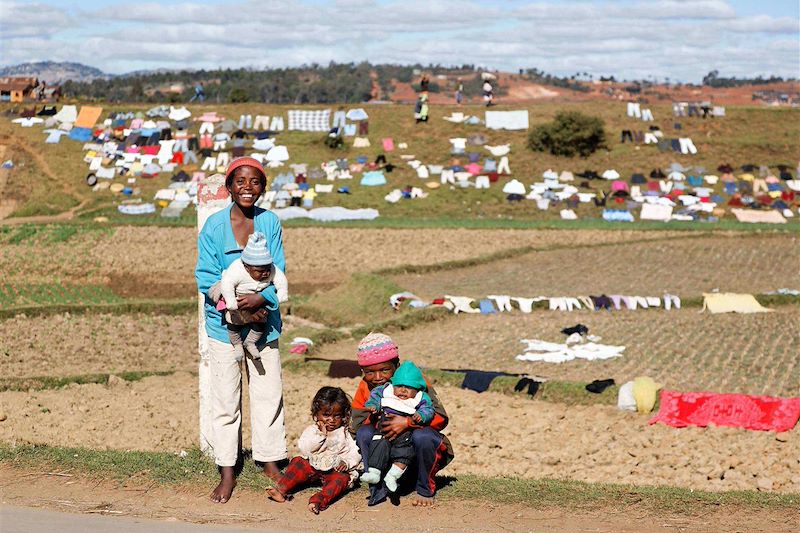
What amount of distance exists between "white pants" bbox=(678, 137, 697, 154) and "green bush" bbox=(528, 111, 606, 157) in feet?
9.83

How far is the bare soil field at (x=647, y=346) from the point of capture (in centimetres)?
1717

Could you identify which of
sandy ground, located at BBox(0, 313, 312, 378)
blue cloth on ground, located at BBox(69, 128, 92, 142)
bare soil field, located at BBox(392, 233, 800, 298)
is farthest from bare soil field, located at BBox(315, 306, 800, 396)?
blue cloth on ground, located at BBox(69, 128, 92, 142)

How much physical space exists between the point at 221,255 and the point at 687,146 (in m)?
40.6

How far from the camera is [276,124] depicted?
49688 mm

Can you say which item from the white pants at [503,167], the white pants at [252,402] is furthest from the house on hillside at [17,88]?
the white pants at [252,402]

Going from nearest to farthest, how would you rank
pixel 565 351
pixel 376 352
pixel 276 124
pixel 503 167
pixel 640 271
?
pixel 376 352 < pixel 565 351 < pixel 640 271 < pixel 503 167 < pixel 276 124

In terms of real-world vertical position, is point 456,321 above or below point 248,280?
below

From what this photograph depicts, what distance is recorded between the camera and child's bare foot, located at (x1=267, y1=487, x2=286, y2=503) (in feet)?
27.5

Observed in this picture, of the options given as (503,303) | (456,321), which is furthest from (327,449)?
(503,303)

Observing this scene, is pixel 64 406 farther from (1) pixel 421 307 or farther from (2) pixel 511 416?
(1) pixel 421 307

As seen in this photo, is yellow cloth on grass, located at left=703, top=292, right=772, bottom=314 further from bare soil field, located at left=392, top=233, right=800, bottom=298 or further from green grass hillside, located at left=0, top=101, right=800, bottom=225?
green grass hillside, located at left=0, top=101, right=800, bottom=225

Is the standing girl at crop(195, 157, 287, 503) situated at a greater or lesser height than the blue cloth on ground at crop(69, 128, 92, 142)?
greater

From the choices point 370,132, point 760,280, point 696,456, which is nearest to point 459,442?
point 696,456

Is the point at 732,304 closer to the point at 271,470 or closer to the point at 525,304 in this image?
the point at 525,304
